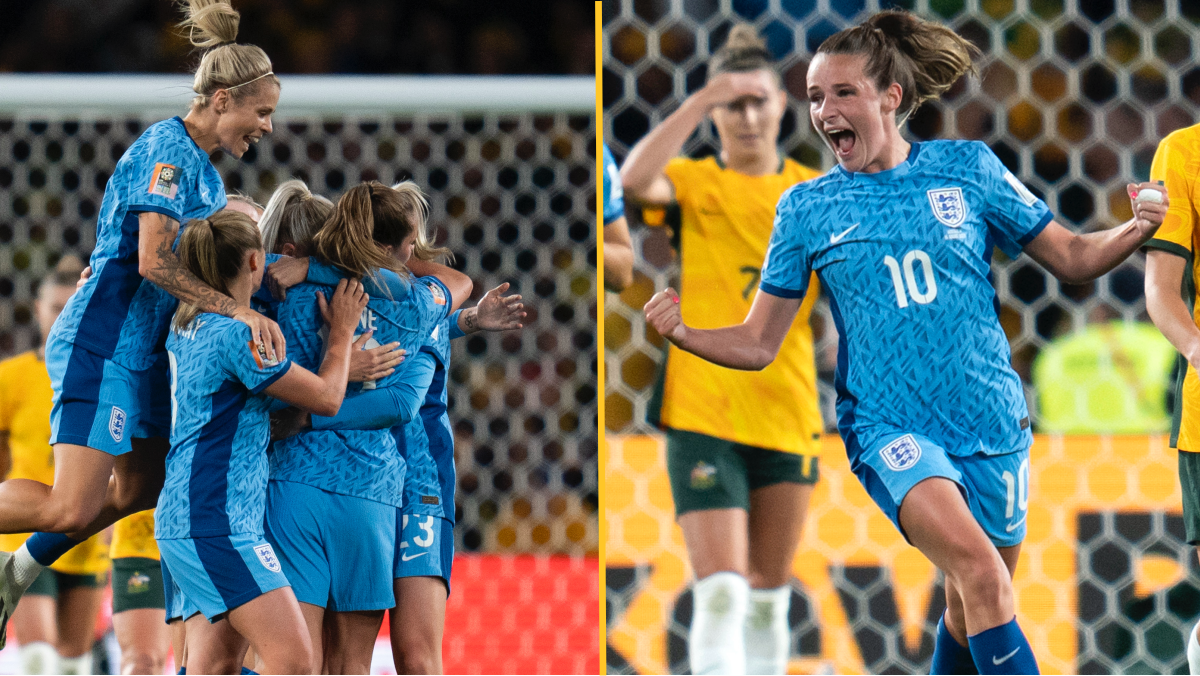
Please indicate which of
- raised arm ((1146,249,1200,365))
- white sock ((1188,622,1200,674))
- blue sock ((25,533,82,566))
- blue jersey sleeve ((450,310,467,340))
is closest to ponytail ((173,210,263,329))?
blue jersey sleeve ((450,310,467,340))

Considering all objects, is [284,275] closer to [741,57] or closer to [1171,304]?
[741,57]

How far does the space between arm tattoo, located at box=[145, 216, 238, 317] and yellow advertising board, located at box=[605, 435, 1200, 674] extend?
170 centimetres

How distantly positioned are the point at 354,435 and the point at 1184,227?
1.77m

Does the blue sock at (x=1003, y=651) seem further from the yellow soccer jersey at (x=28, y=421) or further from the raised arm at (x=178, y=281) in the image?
the yellow soccer jersey at (x=28, y=421)

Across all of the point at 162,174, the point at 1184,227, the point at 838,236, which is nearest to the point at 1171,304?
the point at 1184,227

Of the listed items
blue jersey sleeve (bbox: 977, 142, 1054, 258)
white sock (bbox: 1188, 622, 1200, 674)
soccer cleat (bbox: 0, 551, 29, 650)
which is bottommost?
white sock (bbox: 1188, 622, 1200, 674)

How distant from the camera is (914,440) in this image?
7.13ft

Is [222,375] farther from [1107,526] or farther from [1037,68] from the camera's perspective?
[1037,68]

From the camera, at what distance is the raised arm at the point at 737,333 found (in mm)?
2260

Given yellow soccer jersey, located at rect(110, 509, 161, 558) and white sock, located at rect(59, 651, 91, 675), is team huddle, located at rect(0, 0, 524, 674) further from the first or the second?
white sock, located at rect(59, 651, 91, 675)

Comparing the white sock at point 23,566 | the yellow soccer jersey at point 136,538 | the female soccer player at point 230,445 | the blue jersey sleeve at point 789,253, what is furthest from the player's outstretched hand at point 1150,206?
the yellow soccer jersey at point 136,538

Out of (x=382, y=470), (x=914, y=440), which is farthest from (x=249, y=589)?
(x=914, y=440)

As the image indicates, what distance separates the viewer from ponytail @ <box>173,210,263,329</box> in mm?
Answer: 2164

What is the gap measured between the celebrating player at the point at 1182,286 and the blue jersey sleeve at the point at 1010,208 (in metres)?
0.33
